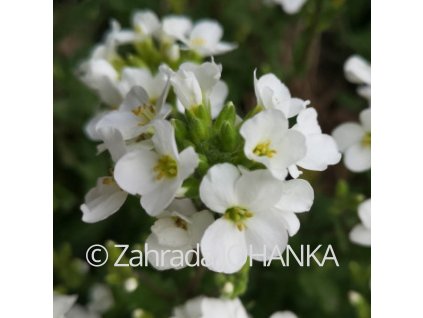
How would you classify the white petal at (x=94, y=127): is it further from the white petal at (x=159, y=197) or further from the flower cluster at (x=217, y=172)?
the white petal at (x=159, y=197)

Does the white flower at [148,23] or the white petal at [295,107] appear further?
the white flower at [148,23]

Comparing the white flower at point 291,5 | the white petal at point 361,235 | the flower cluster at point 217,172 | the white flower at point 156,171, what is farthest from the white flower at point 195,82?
the white flower at point 291,5

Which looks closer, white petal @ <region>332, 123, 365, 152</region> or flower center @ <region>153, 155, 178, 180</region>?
flower center @ <region>153, 155, 178, 180</region>

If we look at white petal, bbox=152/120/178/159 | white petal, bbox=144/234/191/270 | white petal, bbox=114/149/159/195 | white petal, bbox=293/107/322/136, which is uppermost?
white petal, bbox=293/107/322/136

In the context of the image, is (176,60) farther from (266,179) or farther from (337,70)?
(337,70)

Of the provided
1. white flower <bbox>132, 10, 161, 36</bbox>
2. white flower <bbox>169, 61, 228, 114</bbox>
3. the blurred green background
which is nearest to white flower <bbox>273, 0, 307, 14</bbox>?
the blurred green background

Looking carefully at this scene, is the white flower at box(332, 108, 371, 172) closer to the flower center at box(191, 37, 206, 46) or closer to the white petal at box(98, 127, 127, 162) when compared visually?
the flower center at box(191, 37, 206, 46)
